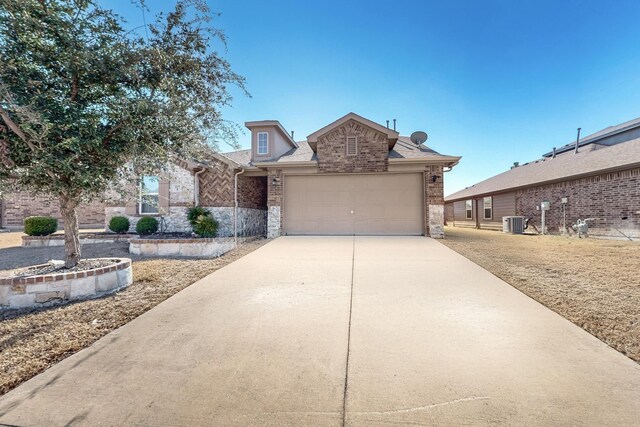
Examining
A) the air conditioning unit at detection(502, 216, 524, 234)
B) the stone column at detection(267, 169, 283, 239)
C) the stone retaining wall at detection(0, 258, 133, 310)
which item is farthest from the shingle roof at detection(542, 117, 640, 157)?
the stone retaining wall at detection(0, 258, 133, 310)

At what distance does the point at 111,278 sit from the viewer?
4504 mm

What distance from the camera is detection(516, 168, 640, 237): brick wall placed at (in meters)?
10.7

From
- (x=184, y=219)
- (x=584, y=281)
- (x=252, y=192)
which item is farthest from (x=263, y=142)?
(x=584, y=281)

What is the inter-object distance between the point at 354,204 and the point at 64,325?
31.8ft

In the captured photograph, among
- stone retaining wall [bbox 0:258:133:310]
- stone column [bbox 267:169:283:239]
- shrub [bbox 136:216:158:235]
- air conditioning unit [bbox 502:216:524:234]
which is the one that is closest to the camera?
stone retaining wall [bbox 0:258:133:310]

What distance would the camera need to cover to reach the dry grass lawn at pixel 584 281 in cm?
315

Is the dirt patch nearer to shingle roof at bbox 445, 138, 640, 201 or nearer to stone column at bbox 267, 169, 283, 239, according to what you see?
stone column at bbox 267, 169, 283, 239

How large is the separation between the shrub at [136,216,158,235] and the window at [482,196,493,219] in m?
21.0

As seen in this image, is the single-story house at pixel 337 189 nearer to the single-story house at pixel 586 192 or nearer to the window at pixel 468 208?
the single-story house at pixel 586 192

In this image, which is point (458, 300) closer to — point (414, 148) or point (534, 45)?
point (414, 148)

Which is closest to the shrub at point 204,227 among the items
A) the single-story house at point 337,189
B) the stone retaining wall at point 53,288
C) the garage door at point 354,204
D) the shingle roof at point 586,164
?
the single-story house at point 337,189

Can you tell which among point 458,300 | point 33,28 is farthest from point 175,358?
point 33,28

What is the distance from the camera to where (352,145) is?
11578 mm

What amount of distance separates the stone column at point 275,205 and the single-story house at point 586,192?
13634 millimetres
